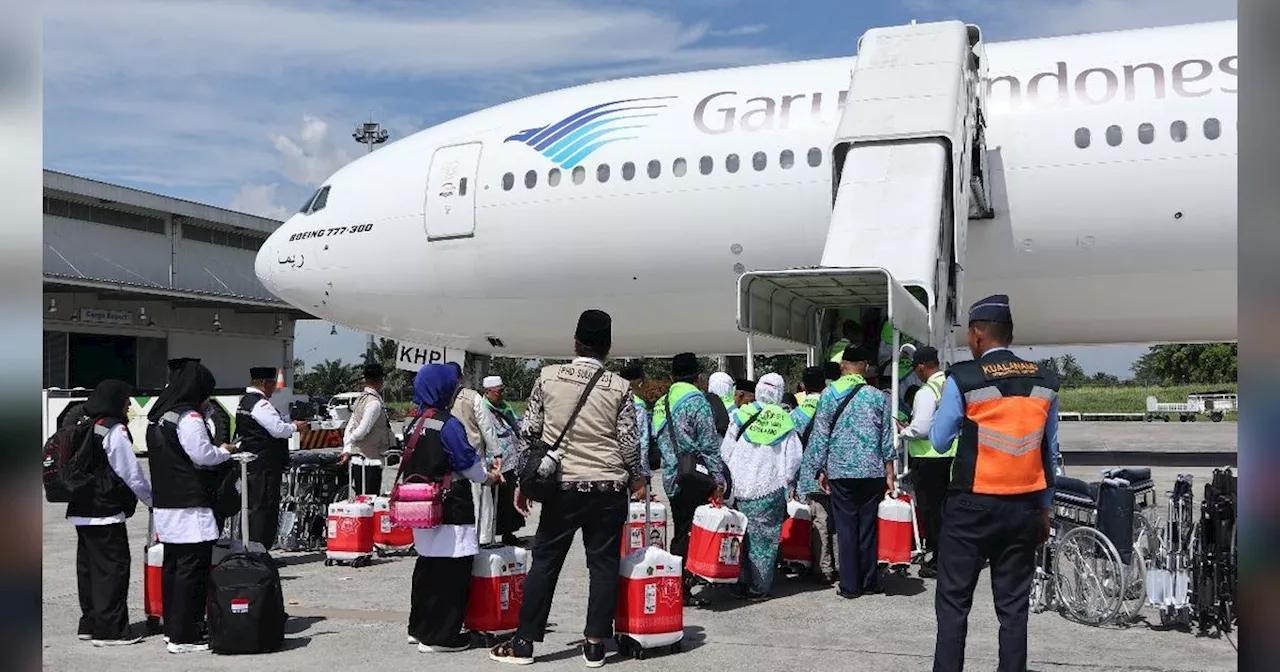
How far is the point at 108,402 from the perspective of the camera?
6.55 m

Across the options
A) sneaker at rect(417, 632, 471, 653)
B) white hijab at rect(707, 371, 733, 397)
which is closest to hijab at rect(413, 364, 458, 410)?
sneaker at rect(417, 632, 471, 653)

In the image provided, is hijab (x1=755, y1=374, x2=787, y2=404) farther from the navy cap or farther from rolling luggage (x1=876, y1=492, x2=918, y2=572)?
the navy cap

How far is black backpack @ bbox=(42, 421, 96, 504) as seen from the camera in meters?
6.48

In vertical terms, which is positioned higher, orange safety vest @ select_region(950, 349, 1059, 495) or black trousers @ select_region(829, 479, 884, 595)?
orange safety vest @ select_region(950, 349, 1059, 495)

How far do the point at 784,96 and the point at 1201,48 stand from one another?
14.7 ft

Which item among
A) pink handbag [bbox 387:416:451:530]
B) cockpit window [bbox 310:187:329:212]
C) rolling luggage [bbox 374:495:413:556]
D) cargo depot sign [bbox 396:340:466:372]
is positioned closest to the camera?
pink handbag [bbox 387:416:451:530]

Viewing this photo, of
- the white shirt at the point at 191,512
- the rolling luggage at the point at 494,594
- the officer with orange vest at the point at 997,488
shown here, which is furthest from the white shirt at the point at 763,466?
the white shirt at the point at 191,512

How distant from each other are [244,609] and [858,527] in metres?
3.84

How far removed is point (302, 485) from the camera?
1050 centimetres

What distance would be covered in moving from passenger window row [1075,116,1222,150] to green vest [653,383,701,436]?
6.99 meters

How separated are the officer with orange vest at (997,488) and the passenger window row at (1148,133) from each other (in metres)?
8.36

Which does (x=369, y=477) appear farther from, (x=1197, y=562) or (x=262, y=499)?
(x=1197, y=562)
